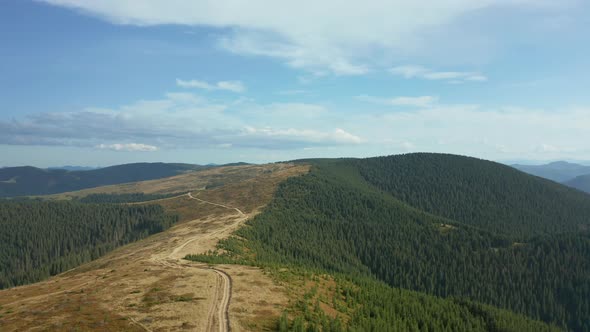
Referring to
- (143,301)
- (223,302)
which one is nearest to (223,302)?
(223,302)

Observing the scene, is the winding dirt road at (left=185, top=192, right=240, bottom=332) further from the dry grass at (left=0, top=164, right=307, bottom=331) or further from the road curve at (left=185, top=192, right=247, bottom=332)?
the dry grass at (left=0, top=164, right=307, bottom=331)

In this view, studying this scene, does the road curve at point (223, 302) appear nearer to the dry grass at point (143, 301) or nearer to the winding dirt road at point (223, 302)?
the winding dirt road at point (223, 302)

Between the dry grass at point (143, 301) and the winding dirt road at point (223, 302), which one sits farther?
the dry grass at point (143, 301)

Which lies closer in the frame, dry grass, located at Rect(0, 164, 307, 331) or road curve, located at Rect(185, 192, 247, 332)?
road curve, located at Rect(185, 192, 247, 332)

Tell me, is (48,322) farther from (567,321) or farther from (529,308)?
(567,321)

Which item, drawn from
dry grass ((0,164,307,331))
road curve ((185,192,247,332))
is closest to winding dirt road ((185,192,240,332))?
road curve ((185,192,247,332))

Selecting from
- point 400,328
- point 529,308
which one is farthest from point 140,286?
point 529,308

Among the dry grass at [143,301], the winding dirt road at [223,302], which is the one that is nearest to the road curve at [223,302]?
the winding dirt road at [223,302]

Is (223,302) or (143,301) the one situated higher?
(143,301)

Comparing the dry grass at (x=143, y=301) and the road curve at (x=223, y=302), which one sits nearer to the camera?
the road curve at (x=223, y=302)

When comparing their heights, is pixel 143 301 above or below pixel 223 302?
above

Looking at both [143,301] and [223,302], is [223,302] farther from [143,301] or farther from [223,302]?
[143,301]
